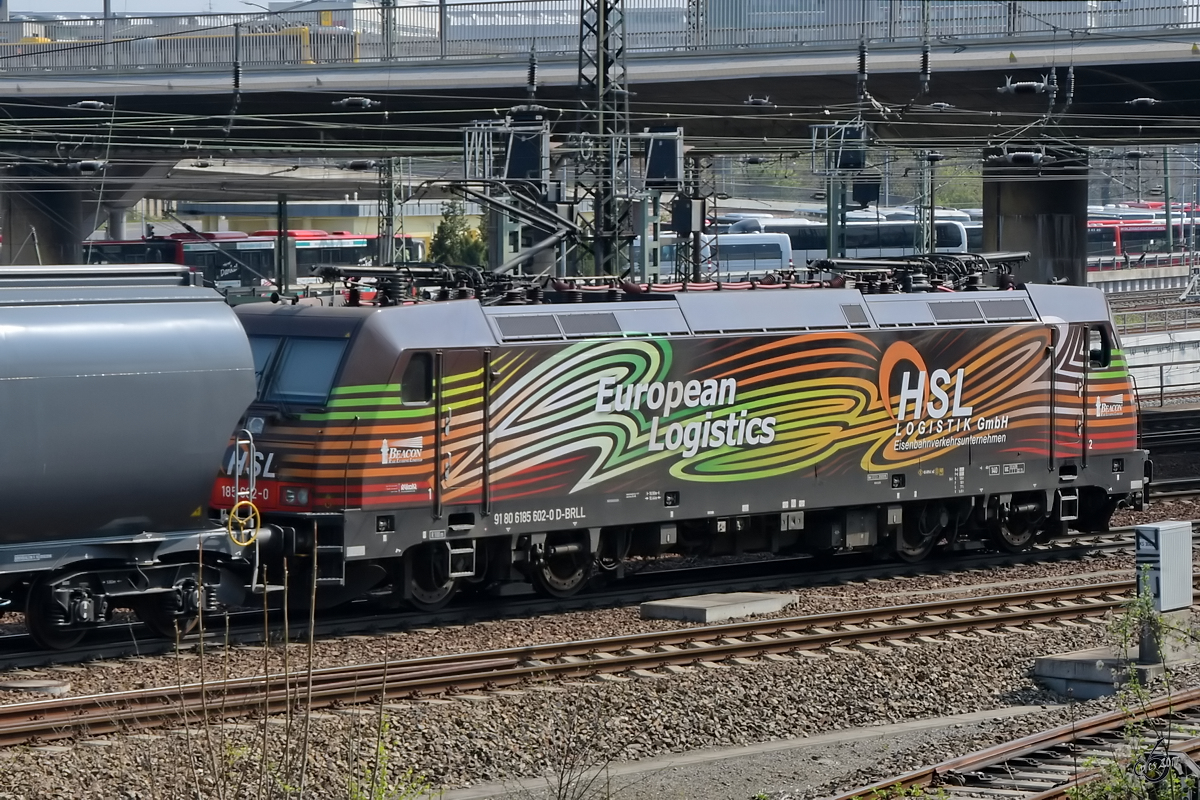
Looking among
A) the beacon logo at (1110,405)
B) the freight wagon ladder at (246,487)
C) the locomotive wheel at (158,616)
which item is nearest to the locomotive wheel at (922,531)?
the beacon logo at (1110,405)

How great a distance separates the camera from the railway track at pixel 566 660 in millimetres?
12383

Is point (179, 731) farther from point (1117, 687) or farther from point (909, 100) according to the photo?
point (909, 100)

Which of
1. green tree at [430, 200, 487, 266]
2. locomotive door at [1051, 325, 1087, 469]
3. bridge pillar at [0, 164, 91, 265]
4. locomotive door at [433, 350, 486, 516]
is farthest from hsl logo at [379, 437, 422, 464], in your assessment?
green tree at [430, 200, 487, 266]

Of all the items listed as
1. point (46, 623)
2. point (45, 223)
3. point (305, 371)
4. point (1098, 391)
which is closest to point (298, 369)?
point (305, 371)

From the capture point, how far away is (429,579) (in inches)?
694

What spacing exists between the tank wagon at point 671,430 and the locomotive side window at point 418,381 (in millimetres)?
24

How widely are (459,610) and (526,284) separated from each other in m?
3.97

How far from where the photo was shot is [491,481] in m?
17.3

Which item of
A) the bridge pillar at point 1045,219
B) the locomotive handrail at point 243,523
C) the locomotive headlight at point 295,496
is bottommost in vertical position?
the locomotive handrail at point 243,523

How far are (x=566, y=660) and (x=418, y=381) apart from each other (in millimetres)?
3365

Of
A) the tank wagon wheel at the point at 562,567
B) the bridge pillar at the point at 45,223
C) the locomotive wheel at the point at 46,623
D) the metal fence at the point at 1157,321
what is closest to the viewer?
the locomotive wheel at the point at 46,623

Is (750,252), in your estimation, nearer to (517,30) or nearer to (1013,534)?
(517,30)

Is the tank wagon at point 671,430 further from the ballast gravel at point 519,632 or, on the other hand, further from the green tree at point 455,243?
the green tree at point 455,243

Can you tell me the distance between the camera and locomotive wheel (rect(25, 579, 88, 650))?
572 inches
